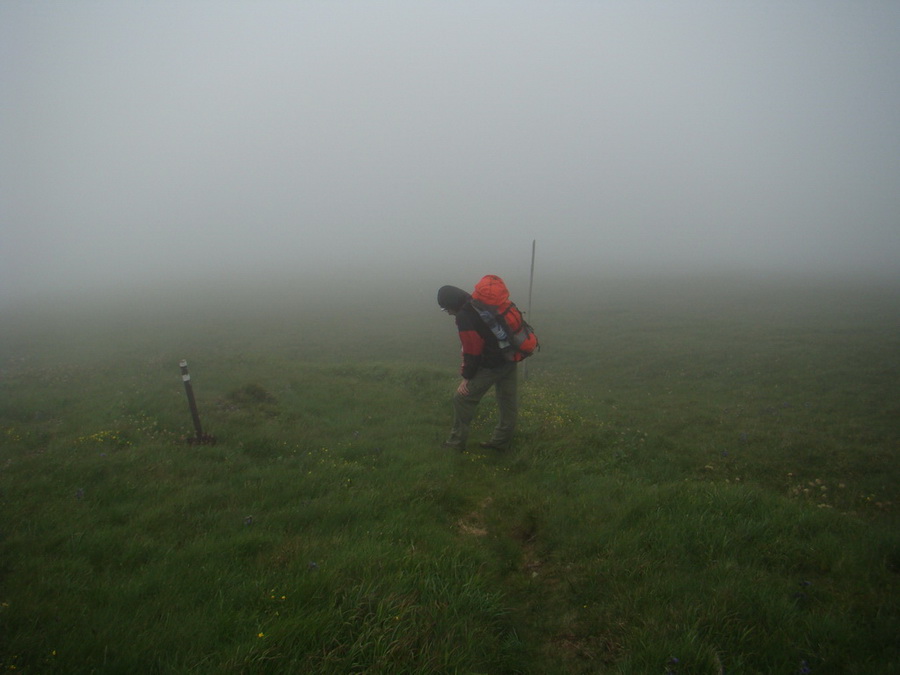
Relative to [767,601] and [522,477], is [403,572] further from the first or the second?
[522,477]

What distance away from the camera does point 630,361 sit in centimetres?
2086

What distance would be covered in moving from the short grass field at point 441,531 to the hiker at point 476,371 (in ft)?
1.70

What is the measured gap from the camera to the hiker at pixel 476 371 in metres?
8.21

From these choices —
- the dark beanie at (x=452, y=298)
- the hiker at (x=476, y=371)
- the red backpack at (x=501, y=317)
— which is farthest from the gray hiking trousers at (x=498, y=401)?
the dark beanie at (x=452, y=298)

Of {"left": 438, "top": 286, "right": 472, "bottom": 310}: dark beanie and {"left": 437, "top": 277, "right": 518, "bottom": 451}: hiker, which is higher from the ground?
{"left": 438, "top": 286, "right": 472, "bottom": 310}: dark beanie

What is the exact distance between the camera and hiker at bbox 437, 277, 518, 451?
8211 mm

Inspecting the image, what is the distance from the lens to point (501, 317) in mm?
8195

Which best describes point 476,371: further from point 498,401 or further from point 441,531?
point 441,531

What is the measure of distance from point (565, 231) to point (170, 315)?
159513 millimetres

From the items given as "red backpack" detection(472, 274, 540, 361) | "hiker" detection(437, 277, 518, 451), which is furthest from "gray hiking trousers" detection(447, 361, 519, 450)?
"red backpack" detection(472, 274, 540, 361)

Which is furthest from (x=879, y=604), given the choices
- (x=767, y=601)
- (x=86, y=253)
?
(x=86, y=253)

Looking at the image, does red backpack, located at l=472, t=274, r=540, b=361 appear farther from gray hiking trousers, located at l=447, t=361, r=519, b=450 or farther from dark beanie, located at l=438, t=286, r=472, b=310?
gray hiking trousers, located at l=447, t=361, r=519, b=450

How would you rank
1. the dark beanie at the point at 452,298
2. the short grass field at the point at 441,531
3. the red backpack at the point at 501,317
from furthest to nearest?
the dark beanie at the point at 452,298 → the red backpack at the point at 501,317 → the short grass field at the point at 441,531

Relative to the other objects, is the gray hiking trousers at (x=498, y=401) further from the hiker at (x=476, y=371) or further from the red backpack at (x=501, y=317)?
the red backpack at (x=501, y=317)
